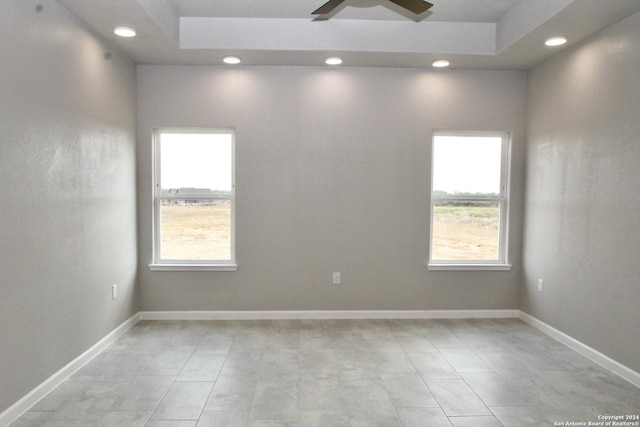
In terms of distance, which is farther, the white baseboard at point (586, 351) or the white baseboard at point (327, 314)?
the white baseboard at point (327, 314)

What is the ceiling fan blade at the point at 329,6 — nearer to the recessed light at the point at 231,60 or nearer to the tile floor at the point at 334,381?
the recessed light at the point at 231,60

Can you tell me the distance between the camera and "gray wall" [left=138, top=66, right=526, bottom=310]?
4.21 metres

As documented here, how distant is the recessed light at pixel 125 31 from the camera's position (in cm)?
325

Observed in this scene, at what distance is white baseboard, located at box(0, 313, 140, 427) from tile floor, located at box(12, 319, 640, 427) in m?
0.06

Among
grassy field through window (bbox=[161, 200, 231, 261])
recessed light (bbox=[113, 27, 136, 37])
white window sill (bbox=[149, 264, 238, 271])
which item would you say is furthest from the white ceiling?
white window sill (bbox=[149, 264, 238, 271])

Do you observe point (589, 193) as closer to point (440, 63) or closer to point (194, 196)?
point (440, 63)

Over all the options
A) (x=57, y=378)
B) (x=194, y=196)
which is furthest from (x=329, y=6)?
(x=57, y=378)

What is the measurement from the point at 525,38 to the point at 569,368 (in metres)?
2.54

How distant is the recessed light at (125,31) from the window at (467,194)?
290 centimetres

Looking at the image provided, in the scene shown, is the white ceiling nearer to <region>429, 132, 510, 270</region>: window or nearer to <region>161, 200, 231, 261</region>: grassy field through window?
<region>429, 132, 510, 270</region>: window

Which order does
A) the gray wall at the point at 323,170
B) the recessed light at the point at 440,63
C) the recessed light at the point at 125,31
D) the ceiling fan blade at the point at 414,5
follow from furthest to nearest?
1. the gray wall at the point at 323,170
2. the recessed light at the point at 440,63
3. the recessed light at the point at 125,31
4. the ceiling fan blade at the point at 414,5

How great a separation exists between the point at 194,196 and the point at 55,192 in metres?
1.58

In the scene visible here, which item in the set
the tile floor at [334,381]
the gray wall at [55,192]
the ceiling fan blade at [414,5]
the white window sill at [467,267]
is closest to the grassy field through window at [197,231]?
the gray wall at [55,192]

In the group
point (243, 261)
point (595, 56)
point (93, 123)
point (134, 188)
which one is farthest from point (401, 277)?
point (93, 123)
